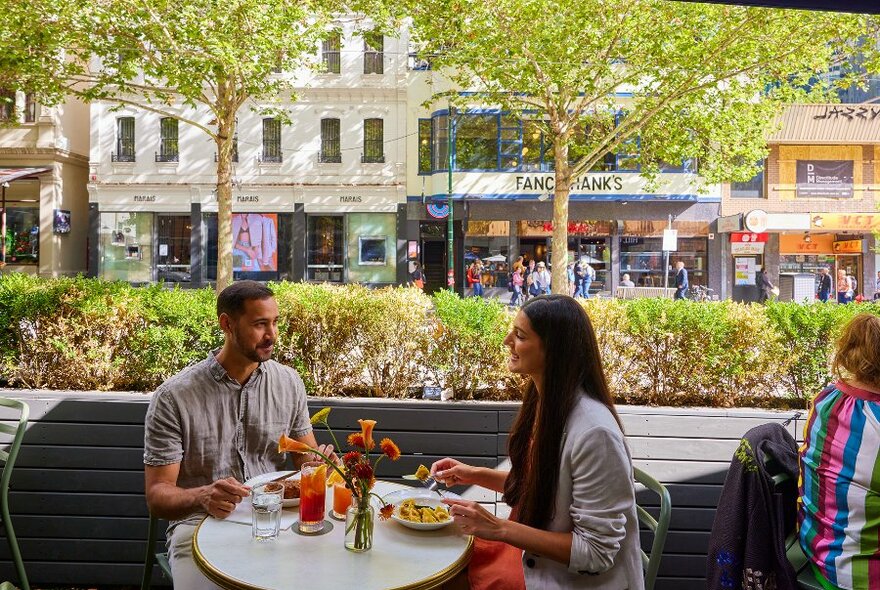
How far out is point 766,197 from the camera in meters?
24.3

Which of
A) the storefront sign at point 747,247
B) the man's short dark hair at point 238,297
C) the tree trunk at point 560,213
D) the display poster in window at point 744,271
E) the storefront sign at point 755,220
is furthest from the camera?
the display poster in window at point 744,271

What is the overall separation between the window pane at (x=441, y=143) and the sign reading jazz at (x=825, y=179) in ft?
45.3

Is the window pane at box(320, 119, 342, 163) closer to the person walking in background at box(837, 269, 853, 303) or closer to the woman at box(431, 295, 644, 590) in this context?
the person walking in background at box(837, 269, 853, 303)

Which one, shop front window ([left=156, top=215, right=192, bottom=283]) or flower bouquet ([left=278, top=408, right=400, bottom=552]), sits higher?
shop front window ([left=156, top=215, right=192, bottom=283])

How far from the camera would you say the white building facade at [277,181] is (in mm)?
23406

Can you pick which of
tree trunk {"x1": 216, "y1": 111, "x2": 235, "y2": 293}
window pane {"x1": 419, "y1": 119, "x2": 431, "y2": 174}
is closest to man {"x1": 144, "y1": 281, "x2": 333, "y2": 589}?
tree trunk {"x1": 216, "y1": 111, "x2": 235, "y2": 293}

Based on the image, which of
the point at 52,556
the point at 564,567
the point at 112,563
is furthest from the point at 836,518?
the point at 52,556

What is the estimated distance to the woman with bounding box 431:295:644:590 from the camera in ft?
6.26

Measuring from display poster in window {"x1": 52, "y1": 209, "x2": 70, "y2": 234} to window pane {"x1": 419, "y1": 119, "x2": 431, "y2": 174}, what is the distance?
13437 mm

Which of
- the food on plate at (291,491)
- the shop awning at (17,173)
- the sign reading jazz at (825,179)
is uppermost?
the sign reading jazz at (825,179)

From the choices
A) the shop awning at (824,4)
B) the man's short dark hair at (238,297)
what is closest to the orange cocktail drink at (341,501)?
the man's short dark hair at (238,297)

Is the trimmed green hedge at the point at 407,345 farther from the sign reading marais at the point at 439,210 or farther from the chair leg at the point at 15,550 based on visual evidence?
the sign reading marais at the point at 439,210

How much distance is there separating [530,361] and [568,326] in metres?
0.18

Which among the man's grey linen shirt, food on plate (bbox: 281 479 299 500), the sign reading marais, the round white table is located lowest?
the round white table
